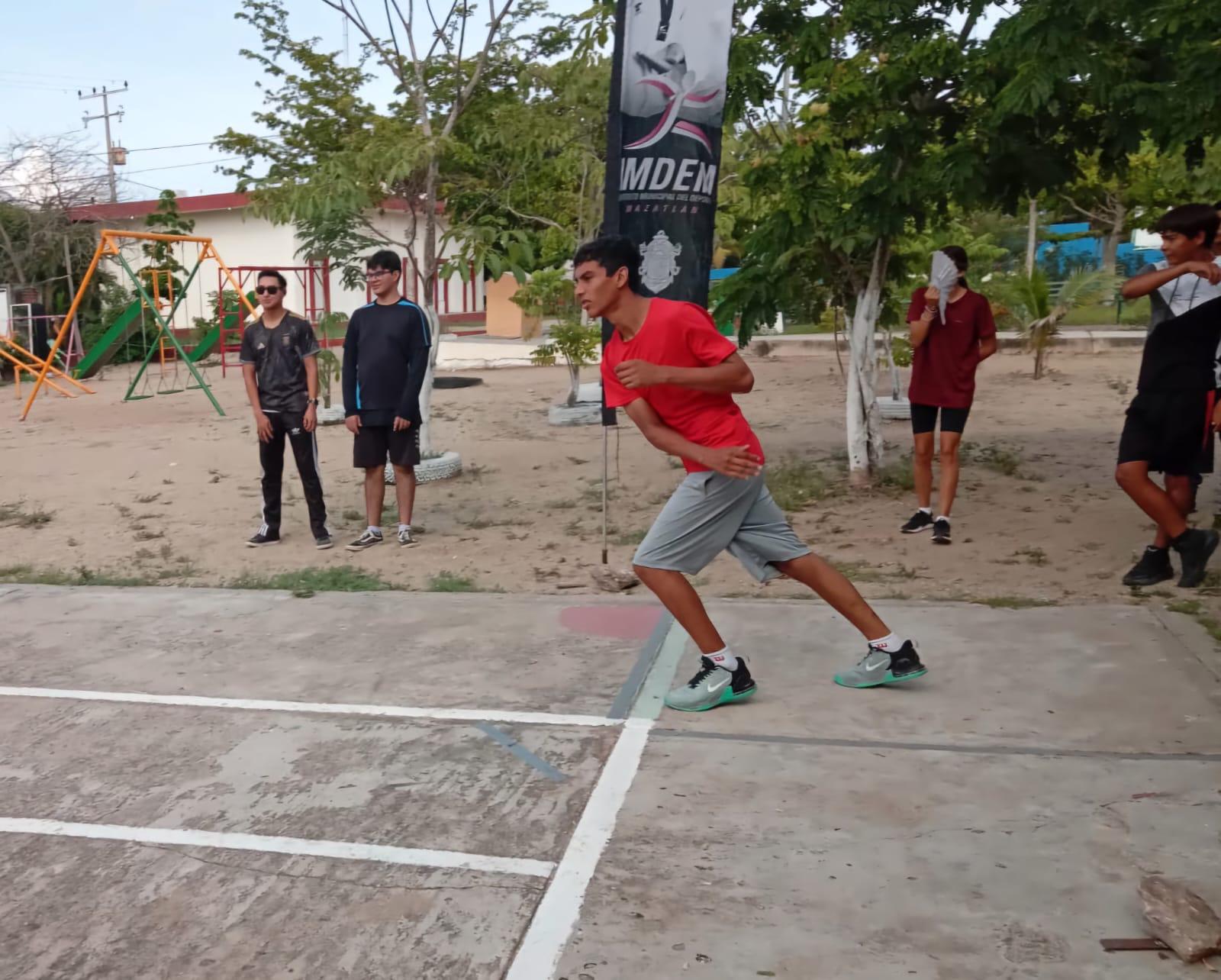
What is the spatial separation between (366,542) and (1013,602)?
3.97m

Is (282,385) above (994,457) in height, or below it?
above

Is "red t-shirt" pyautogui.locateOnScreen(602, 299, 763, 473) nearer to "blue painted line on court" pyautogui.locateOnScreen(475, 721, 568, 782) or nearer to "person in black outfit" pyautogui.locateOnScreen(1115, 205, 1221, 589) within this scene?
"blue painted line on court" pyautogui.locateOnScreen(475, 721, 568, 782)

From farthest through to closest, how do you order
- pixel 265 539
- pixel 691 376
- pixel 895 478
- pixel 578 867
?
pixel 895 478, pixel 265 539, pixel 691 376, pixel 578 867

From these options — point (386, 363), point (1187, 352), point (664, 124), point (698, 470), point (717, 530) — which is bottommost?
point (717, 530)

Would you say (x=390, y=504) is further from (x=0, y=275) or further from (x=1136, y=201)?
(x=1136, y=201)

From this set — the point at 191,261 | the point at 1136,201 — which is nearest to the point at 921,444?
the point at 1136,201

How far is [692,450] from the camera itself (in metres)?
4.32

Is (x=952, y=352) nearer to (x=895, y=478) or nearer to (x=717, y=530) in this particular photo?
(x=895, y=478)

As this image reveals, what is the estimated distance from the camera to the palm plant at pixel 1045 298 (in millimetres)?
17047

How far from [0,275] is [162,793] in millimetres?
24590

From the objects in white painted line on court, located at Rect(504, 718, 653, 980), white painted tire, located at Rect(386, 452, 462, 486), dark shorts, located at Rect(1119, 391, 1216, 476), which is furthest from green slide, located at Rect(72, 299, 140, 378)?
white painted line on court, located at Rect(504, 718, 653, 980)

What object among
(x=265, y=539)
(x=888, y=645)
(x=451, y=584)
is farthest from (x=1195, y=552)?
(x=265, y=539)

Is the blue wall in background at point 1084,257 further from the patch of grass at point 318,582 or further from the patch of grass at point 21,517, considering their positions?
the patch of grass at point 318,582

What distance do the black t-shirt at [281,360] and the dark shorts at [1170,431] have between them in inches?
188
